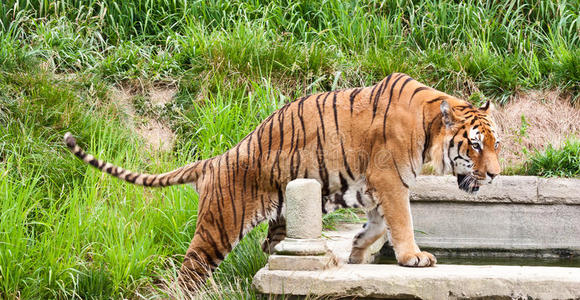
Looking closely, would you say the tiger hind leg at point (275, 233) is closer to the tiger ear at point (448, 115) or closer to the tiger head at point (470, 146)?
the tiger head at point (470, 146)

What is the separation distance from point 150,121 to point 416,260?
489 cm

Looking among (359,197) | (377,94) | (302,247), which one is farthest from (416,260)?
(377,94)

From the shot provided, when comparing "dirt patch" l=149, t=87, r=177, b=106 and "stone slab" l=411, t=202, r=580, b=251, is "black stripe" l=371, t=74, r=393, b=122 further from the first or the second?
"dirt patch" l=149, t=87, r=177, b=106

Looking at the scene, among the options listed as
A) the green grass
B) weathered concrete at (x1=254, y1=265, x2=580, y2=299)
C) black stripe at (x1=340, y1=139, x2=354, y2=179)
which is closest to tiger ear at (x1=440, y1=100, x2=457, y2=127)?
black stripe at (x1=340, y1=139, x2=354, y2=179)

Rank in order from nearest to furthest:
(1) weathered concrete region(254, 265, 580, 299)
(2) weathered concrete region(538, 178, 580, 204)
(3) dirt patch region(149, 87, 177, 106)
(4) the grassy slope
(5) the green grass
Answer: (1) weathered concrete region(254, 265, 580, 299) < (4) the grassy slope < (2) weathered concrete region(538, 178, 580, 204) < (5) the green grass < (3) dirt patch region(149, 87, 177, 106)

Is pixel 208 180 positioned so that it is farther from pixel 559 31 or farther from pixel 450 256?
pixel 559 31

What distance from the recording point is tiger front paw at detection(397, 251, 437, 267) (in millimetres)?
4535

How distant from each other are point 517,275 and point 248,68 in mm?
5044

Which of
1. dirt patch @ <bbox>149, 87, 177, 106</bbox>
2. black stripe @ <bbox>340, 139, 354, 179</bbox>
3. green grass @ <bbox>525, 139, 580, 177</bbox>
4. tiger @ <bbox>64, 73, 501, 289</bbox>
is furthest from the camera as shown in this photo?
dirt patch @ <bbox>149, 87, 177, 106</bbox>

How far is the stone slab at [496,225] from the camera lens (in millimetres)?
6930

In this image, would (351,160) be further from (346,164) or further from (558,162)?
(558,162)

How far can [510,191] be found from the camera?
6.94 m

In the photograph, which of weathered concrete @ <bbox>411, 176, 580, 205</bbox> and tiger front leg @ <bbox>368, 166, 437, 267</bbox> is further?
weathered concrete @ <bbox>411, 176, 580, 205</bbox>

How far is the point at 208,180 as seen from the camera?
4934 millimetres
